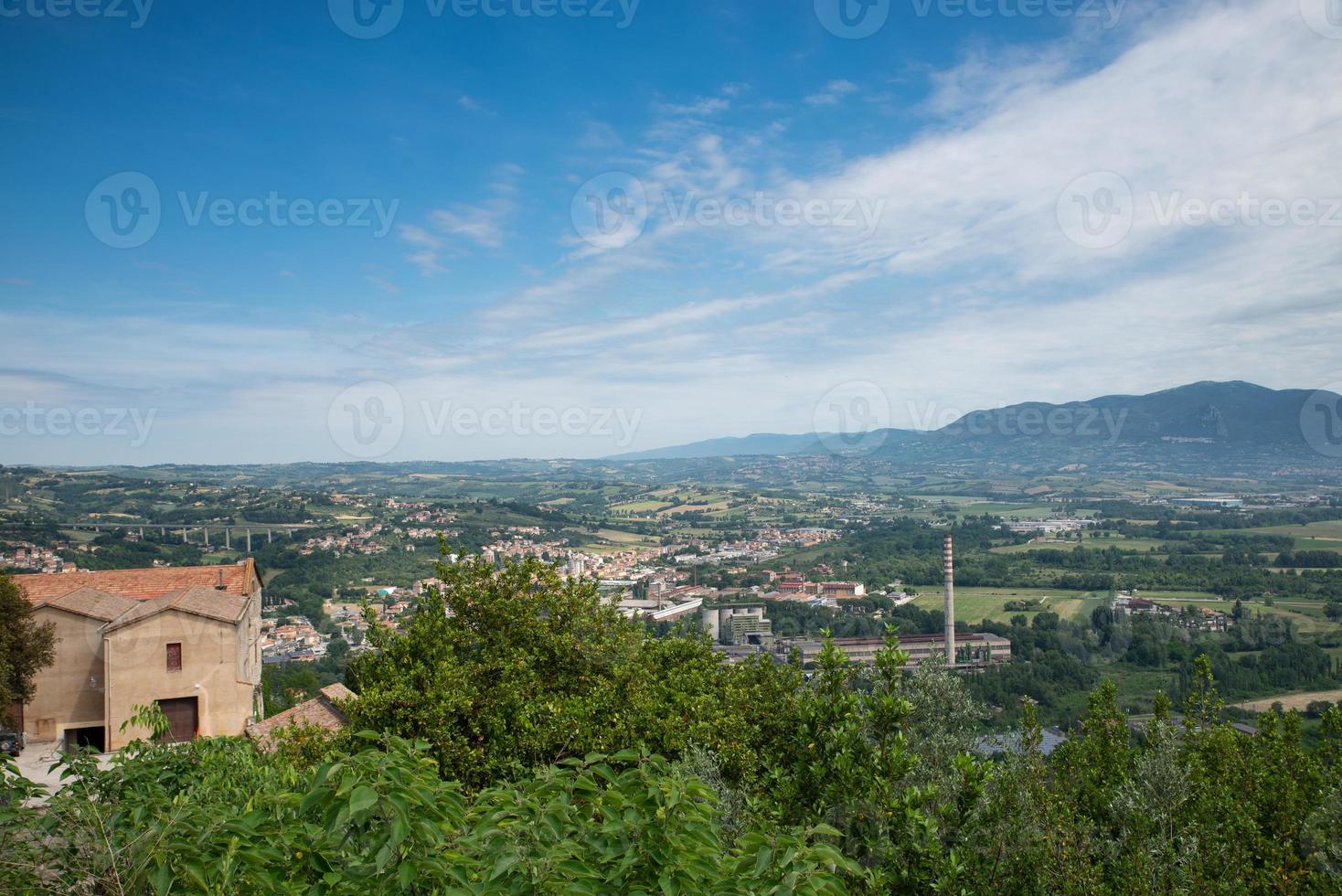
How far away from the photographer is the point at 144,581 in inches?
790

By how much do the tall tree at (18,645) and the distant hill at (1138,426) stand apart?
153 metres

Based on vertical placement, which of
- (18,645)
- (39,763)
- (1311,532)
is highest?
(18,645)

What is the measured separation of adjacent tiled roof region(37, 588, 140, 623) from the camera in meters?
16.5

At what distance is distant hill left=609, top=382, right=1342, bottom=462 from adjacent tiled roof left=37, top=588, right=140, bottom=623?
498ft

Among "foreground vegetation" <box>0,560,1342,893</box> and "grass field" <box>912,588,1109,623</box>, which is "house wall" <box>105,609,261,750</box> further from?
"grass field" <box>912,588,1109,623</box>

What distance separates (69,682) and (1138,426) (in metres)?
165

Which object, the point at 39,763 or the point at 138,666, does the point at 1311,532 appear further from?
the point at 39,763

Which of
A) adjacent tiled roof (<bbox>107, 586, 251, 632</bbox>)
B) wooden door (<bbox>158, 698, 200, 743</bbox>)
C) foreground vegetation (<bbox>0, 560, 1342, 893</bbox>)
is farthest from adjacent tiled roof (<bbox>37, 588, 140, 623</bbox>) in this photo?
foreground vegetation (<bbox>0, 560, 1342, 893</bbox>)

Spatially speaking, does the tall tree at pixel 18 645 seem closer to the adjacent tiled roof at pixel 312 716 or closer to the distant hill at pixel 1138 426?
the adjacent tiled roof at pixel 312 716

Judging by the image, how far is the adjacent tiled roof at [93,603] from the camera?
16.5 m

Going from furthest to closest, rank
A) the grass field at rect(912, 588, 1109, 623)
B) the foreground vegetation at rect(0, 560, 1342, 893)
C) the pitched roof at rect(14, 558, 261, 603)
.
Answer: the grass field at rect(912, 588, 1109, 623)
the pitched roof at rect(14, 558, 261, 603)
the foreground vegetation at rect(0, 560, 1342, 893)

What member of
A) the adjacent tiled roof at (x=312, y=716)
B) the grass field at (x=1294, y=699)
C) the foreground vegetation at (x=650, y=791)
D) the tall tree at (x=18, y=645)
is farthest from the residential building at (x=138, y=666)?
the grass field at (x=1294, y=699)

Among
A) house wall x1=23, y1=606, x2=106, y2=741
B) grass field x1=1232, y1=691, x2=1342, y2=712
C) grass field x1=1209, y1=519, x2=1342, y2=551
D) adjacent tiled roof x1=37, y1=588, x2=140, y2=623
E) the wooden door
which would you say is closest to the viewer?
the wooden door

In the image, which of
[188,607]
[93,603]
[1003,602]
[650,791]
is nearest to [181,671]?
[188,607]
